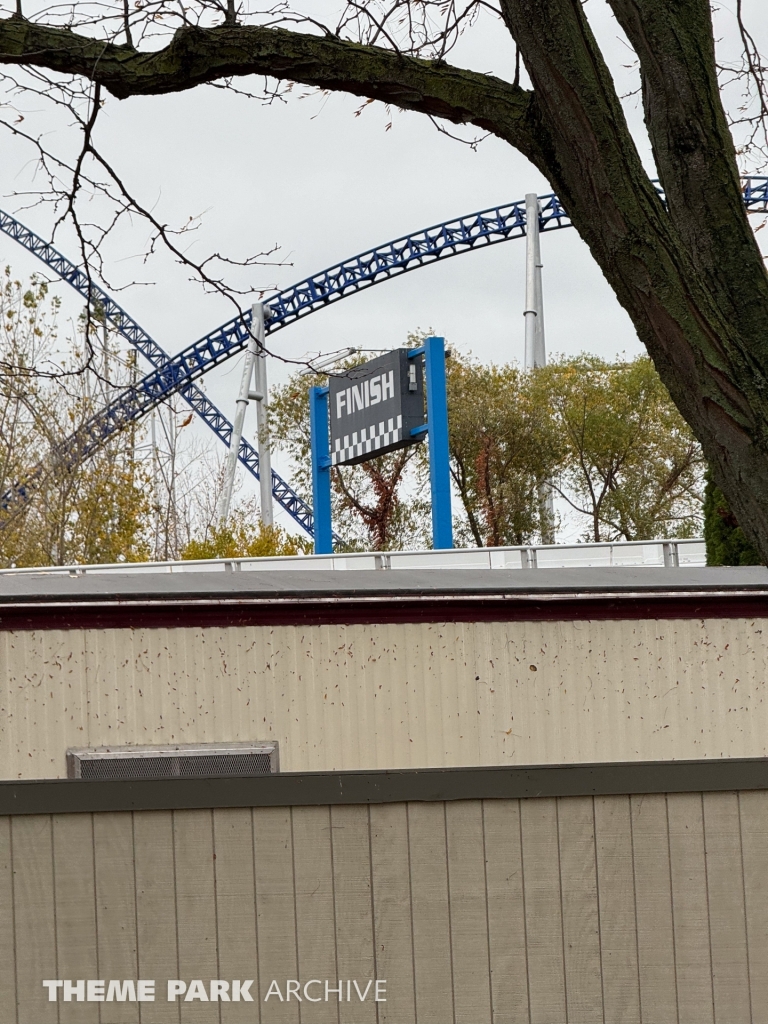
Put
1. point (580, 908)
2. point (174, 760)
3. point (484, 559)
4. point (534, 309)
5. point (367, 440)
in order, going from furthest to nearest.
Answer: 1. point (534, 309)
2. point (367, 440)
3. point (484, 559)
4. point (174, 760)
5. point (580, 908)

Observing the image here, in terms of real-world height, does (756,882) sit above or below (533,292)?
below

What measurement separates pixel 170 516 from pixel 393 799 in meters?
33.6

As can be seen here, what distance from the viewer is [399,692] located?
6648 mm

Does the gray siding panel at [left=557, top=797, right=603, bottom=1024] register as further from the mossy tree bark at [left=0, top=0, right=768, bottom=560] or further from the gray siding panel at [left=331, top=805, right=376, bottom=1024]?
the mossy tree bark at [left=0, top=0, right=768, bottom=560]

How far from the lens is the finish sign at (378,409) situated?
58.4ft

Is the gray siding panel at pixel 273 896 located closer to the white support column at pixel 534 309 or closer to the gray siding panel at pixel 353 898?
the gray siding panel at pixel 353 898

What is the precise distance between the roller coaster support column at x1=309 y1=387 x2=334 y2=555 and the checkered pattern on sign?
2.96 ft

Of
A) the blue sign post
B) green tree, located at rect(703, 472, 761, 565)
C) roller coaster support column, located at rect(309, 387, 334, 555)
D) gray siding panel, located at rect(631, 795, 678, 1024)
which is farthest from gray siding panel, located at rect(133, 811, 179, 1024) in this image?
roller coaster support column, located at rect(309, 387, 334, 555)

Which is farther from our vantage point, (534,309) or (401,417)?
(534,309)

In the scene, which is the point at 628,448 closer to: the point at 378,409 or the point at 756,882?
the point at 378,409

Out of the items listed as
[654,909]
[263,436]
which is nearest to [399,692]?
[654,909]

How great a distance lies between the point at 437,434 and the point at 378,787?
13.4m

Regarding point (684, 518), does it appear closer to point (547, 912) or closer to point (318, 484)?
point (318, 484)

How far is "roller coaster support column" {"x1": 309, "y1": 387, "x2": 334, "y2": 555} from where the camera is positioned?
20438 millimetres
